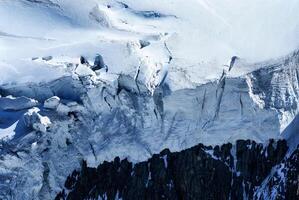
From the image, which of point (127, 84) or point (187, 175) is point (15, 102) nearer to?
point (127, 84)

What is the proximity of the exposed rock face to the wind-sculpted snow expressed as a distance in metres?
0.23

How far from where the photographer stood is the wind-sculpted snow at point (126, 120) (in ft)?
91.1

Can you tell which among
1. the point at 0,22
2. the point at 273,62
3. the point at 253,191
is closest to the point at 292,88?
the point at 273,62

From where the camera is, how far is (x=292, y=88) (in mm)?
28938

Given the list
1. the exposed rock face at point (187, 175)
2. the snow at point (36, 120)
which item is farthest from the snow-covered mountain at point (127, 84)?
the exposed rock face at point (187, 175)

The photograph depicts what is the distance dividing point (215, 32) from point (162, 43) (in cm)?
130

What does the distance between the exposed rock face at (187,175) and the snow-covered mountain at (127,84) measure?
0.78 ft

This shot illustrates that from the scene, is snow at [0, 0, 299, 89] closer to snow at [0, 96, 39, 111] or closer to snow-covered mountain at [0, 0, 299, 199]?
snow-covered mountain at [0, 0, 299, 199]

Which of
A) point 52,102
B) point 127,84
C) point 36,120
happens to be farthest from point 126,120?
point 36,120

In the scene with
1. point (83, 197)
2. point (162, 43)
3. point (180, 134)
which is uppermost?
point (162, 43)

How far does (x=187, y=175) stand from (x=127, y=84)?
→ 8.20 feet

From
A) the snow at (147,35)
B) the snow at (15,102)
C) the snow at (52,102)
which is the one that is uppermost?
the snow at (147,35)

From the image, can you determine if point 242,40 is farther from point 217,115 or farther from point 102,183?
point 102,183

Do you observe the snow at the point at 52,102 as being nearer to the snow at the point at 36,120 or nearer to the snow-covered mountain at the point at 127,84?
the snow-covered mountain at the point at 127,84
